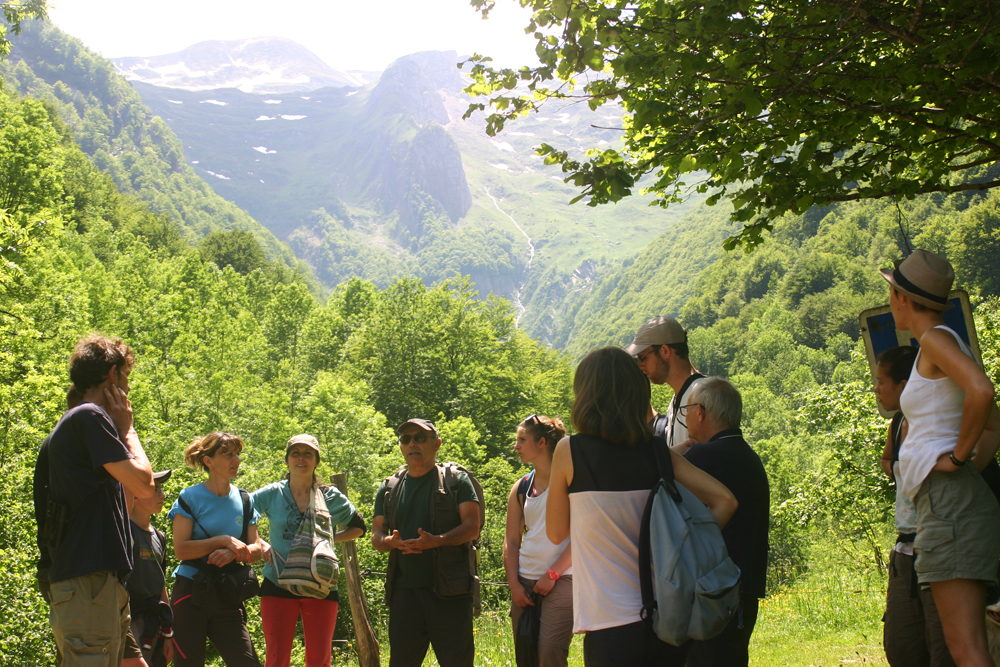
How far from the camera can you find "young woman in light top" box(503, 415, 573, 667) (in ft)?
14.8

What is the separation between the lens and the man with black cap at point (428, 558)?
5039 mm

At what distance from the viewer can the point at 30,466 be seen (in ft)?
51.8

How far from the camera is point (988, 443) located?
9.73 feet

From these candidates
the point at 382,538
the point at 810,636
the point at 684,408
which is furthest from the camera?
the point at 810,636

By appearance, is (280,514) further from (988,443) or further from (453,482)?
(988,443)

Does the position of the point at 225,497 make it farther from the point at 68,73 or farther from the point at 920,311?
the point at 68,73

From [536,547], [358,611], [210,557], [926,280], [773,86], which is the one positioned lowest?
[358,611]

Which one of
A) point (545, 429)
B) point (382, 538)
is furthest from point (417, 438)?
point (545, 429)

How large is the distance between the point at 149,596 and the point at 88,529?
4.55 feet

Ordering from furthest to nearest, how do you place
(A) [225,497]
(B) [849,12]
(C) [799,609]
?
(C) [799,609] → (A) [225,497] → (B) [849,12]

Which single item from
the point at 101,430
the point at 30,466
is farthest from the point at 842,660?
the point at 30,466

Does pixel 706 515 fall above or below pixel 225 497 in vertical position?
above

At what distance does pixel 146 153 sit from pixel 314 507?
587 ft

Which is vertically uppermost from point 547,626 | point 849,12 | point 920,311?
point 849,12
